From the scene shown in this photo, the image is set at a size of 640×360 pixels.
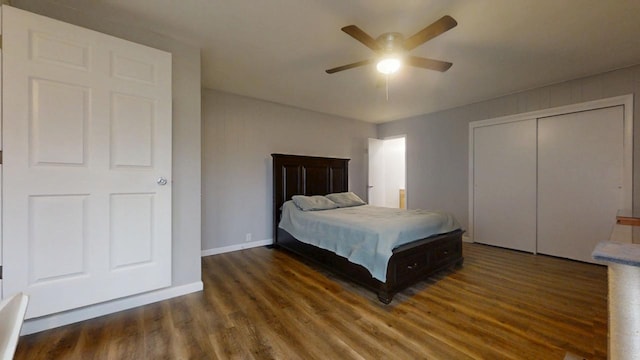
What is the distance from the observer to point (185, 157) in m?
2.42

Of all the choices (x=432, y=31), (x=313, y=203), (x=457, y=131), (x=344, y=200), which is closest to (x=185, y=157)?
(x=313, y=203)

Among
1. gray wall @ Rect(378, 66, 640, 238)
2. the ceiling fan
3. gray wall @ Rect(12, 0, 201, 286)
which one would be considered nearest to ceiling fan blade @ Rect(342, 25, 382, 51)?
the ceiling fan

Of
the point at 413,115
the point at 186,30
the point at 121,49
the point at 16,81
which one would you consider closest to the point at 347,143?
the point at 413,115

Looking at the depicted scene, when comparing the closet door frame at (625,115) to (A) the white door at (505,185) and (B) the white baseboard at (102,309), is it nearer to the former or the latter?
(A) the white door at (505,185)

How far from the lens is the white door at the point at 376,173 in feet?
17.8

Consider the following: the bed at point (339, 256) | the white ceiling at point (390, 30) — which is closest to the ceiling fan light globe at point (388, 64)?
the white ceiling at point (390, 30)

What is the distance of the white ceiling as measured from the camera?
6.37 feet

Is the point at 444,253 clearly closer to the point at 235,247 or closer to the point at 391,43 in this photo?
the point at 391,43

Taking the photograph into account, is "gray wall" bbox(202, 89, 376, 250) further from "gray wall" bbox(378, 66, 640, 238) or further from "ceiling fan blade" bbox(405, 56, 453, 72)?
"ceiling fan blade" bbox(405, 56, 453, 72)

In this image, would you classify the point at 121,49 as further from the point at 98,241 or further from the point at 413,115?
the point at 413,115

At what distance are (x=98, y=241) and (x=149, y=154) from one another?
2.44 feet

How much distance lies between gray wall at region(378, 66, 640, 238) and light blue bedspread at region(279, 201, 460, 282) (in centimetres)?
163

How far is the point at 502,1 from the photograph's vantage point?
1.86 metres

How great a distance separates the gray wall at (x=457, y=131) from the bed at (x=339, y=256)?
146 centimetres
